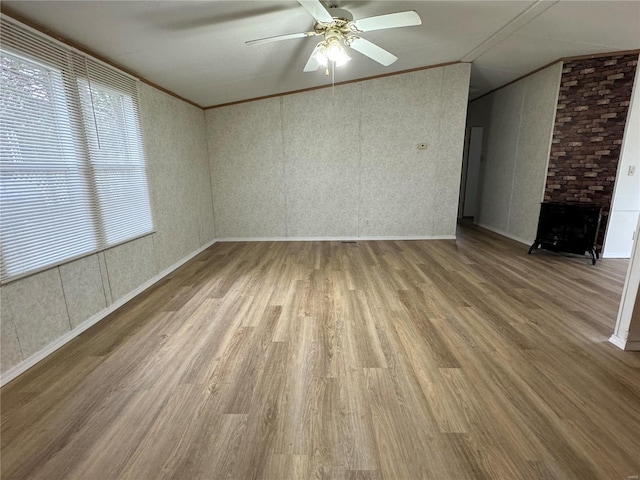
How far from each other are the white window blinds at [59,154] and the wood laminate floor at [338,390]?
31.2 inches

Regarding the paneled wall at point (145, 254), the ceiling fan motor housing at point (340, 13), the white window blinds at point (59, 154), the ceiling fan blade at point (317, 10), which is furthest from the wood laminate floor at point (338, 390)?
the ceiling fan motor housing at point (340, 13)

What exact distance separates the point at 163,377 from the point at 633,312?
3.15 m

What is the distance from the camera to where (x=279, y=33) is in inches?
108

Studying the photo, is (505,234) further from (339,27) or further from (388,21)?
(339,27)

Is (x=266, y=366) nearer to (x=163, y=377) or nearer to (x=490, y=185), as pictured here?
(x=163, y=377)

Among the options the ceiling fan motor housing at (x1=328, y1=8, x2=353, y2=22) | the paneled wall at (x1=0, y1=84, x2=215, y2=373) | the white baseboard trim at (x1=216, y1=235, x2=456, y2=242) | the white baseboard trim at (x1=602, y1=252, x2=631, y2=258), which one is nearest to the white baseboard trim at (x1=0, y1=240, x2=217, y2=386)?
the paneled wall at (x1=0, y1=84, x2=215, y2=373)

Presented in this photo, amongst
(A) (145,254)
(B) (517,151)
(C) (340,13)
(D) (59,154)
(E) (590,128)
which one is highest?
(C) (340,13)

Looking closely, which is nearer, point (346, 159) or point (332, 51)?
point (332, 51)

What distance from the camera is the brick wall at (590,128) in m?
3.79

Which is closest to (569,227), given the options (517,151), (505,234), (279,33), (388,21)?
(505,234)

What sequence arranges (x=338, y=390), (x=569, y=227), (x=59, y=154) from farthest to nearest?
(x=569, y=227), (x=59, y=154), (x=338, y=390)

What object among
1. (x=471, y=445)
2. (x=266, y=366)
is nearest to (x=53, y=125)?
(x=266, y=366)

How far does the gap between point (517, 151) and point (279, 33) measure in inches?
175

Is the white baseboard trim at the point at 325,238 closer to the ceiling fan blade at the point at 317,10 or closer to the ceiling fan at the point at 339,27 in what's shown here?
the ceiling fan at the point at 339,27
